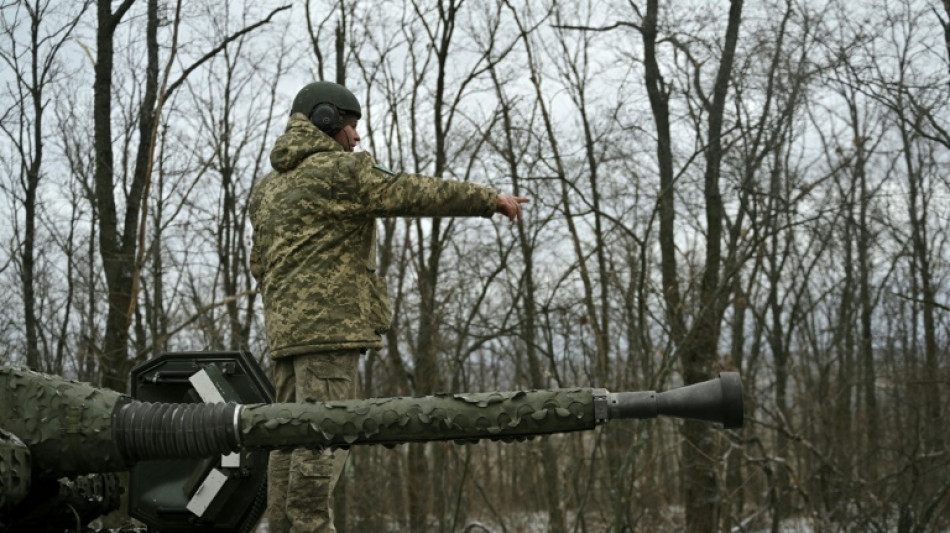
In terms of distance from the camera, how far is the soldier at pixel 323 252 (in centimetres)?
429

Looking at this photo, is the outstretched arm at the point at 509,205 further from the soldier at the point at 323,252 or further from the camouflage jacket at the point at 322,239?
the camouflage jacket at the point at 322,239

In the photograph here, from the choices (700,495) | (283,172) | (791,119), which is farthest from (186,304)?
(283,172)

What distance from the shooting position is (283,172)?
475 centimetres

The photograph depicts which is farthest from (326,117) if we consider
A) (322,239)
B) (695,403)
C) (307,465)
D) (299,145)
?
(695,403)

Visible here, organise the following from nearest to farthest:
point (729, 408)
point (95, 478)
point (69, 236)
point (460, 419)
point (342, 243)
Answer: point (729, 408) → point (460, 419) → point (95, 478) → point (342, 243) → point (69, 236)

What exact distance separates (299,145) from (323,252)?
19.1 inches

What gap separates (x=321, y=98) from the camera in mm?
4770

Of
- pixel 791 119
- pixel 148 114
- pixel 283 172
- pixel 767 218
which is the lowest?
pixel 283 172

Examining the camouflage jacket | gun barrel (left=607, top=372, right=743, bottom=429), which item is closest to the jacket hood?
→ the camouflage jacket

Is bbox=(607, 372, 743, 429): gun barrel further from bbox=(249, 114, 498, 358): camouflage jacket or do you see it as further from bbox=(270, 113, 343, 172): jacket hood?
bbox=(270, 113, 343, 172): jacket hood

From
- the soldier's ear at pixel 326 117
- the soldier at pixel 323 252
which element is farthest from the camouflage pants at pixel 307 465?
the soldier's ear at pixel 326 117

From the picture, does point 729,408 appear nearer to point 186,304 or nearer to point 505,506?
point 186,304

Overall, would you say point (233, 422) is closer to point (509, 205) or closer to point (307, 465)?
point (307, 465)

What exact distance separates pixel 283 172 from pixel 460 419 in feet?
7.43
